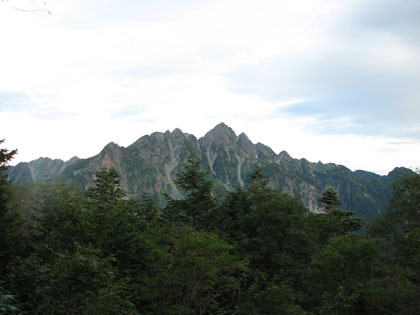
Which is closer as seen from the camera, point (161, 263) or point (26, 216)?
point (161, 263)

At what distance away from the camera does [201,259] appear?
35.9 feet

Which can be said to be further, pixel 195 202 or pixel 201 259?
pixel 195 202

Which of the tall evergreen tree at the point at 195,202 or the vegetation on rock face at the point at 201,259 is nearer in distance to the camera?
Result: the vegetation on rock face at the point at 201,259

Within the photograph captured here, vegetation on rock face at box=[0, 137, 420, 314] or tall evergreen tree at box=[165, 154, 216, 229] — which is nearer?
vegetation on rock face at box=[0, 137, 420, 314]

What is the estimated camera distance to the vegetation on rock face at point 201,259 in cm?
632

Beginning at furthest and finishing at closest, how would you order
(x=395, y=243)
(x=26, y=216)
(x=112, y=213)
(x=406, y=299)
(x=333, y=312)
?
(x=26, y=216), (x=395, y=243), (x=333, y=312), (x=406, y=299), (x=112, y=213)

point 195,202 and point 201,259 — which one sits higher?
point 195,202

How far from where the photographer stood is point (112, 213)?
42.7 feet

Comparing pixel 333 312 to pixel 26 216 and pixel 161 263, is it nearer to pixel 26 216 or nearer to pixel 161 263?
pixel 161 263

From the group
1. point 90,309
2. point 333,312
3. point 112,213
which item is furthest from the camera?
point 333,312

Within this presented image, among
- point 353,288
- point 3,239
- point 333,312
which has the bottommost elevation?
point 333,312

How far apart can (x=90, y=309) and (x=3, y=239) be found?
18078mm

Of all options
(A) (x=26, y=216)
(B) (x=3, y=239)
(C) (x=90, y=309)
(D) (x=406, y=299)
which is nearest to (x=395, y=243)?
(D) (x=406, y=299)

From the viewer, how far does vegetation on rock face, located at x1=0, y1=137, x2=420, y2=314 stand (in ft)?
20.7
